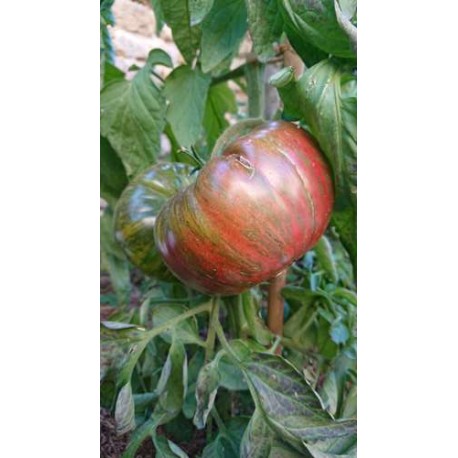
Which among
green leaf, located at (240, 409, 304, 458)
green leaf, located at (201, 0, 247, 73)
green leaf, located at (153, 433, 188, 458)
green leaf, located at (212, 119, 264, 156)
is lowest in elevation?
green leaf, located at (153, 433, 188, 458)

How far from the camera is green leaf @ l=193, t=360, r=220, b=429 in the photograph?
53 centimetres

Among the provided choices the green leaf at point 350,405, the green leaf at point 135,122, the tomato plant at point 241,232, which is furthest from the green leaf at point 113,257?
the green leaf at point 350,405

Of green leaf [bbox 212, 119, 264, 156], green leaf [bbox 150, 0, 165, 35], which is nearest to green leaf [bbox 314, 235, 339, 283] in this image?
green leaf [bbox 212, 119, 264, 156]

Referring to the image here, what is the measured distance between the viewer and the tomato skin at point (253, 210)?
0.46 m

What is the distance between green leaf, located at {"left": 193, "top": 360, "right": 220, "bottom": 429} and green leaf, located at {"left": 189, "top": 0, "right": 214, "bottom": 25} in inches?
11.7

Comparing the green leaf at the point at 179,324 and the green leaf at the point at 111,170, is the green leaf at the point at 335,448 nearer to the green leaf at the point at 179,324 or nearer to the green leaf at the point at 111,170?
the green leaf at the point at 179,324

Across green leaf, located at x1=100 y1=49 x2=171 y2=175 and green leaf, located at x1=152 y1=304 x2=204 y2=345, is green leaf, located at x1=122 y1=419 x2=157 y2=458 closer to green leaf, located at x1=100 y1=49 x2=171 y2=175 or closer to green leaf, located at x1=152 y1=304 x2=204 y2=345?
green leaf, located at x1=152 y1=304 x2=204 y2=345

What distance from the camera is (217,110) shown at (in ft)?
3.18

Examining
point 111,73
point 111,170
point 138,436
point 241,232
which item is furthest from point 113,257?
point 241,232

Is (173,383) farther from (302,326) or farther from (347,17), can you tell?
(347,17)
